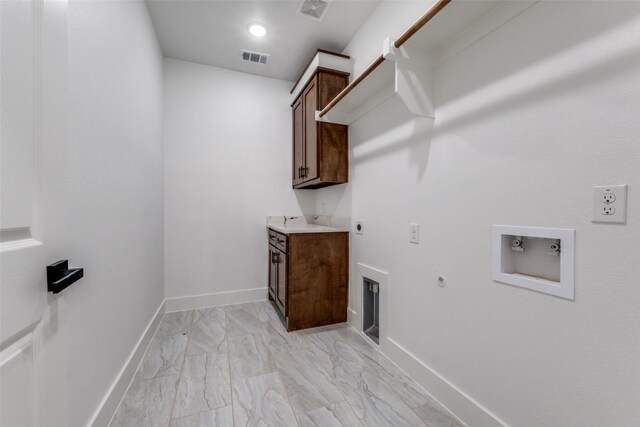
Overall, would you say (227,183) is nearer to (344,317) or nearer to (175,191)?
(175,191)

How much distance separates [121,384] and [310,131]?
2.35m

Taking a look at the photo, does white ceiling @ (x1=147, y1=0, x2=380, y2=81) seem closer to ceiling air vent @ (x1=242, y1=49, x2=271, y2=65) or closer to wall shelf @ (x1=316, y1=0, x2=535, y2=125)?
ceiling air vent @ (x1=242, y1=49, x2=271, y2=65)

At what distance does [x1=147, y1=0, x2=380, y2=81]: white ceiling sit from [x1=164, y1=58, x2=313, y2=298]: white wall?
284 millimetres

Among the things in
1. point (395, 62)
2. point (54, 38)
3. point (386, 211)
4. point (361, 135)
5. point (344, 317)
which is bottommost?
point (344, 317)

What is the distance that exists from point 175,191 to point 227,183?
1.79 feet

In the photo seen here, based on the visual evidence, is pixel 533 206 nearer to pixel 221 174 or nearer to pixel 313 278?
pixel 313 278

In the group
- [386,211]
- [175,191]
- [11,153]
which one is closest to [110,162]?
[11,153]

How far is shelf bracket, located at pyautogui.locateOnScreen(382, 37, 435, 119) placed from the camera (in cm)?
138

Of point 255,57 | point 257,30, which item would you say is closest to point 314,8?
point 257,30

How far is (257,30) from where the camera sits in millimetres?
2322

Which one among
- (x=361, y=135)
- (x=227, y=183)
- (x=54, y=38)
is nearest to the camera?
(x=54, y=38)

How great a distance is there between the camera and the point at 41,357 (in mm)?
610

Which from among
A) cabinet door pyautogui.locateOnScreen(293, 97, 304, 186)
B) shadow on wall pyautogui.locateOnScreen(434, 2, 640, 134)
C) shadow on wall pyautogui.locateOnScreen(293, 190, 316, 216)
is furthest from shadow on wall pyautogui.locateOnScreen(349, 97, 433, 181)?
shadow on wall pyautogui.locateOnScreen(293, 190, 316, 216)

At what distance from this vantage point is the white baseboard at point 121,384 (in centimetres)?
120
